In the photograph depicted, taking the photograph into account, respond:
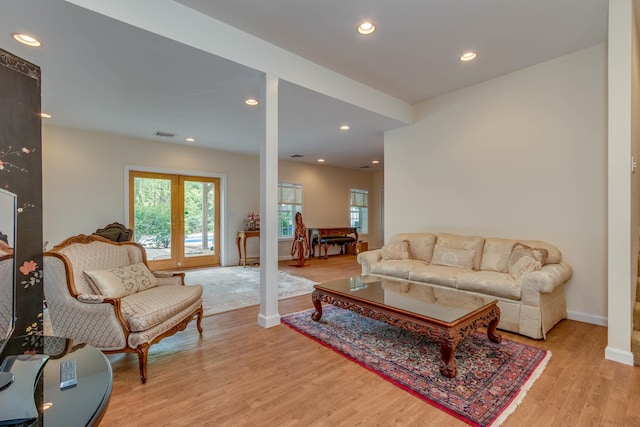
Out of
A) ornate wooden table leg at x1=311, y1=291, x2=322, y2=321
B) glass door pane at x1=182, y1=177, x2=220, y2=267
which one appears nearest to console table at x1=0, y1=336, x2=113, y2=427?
ornate wooden table leg at x1=311, y1=291, x2=322, y2=321

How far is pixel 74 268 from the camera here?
7.71ft

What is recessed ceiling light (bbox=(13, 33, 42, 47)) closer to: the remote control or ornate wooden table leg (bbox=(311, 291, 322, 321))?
the remote control

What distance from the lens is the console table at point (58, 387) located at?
739 millimetres

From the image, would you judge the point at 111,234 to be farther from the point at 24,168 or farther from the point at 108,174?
the point at 24,168

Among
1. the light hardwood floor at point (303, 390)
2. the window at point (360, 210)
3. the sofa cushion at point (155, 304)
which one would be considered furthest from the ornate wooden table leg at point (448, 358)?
the window at point (360, 210)

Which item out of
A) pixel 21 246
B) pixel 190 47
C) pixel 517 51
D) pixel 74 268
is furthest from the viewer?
pixel 517 51

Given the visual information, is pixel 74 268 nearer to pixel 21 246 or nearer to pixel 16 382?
pixel 21 246

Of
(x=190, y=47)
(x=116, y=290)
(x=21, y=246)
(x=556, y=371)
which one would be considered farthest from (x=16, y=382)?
(x=556, y=371)

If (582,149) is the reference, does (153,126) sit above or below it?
above

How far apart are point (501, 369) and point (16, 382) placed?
2.63 metres

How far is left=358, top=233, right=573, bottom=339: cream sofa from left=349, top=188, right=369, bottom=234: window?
474 cm

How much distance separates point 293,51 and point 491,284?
10.4 ft

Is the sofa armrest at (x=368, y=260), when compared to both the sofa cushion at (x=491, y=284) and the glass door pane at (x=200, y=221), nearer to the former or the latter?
the sofa cushion at (x=491, y=284)

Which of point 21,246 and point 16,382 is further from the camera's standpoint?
point 21,246
